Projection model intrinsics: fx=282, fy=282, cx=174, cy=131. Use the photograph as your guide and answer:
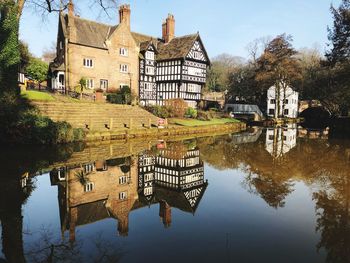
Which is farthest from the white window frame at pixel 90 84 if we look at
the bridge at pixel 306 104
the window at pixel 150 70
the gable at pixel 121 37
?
the bridge at pixel 306 104

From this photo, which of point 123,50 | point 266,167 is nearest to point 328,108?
point 123,50

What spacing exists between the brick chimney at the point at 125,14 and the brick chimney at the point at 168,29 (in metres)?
8.97

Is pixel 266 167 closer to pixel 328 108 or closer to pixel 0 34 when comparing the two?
pixel 0 34

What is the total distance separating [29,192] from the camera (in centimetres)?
933

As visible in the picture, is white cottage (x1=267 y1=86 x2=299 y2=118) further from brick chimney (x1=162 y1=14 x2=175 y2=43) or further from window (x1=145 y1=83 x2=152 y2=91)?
window (x1=145 y1=83 x2=152 y2=91)

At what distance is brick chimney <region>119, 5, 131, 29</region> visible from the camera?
1605 inches

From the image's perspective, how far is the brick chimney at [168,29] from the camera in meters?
48.6

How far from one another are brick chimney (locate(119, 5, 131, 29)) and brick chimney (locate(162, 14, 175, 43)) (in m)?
8.97

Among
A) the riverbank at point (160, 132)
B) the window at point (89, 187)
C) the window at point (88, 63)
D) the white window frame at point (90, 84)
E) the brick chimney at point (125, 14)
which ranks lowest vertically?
the window at point (89, 187)

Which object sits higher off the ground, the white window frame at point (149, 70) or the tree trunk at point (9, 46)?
the white window frame at point (149, 70)

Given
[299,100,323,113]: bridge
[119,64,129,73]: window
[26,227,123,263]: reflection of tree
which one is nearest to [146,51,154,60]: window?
[119,64,129,73]: window

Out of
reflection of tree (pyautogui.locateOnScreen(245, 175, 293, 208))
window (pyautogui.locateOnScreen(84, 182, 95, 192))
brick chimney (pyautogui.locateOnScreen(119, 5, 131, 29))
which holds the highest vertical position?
brick chimney (pyautogui.locateOnScreen(119, 5, 131, 29))

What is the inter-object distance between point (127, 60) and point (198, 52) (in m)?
12.5

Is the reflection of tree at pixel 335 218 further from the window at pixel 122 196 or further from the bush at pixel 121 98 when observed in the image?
the bush at pixel 121 98
